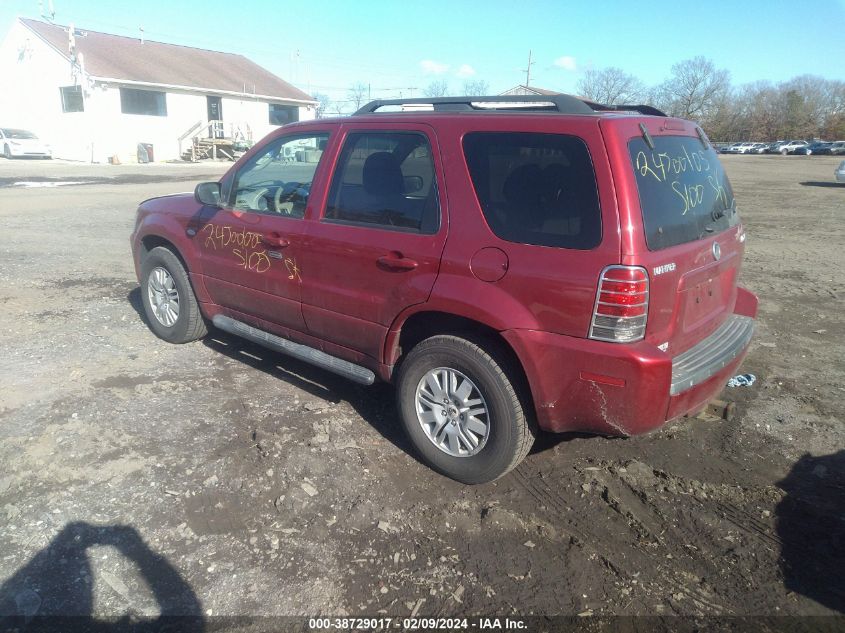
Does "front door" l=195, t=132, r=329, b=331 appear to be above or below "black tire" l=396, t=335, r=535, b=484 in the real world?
above

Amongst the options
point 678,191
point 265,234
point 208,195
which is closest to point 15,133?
point 208,195

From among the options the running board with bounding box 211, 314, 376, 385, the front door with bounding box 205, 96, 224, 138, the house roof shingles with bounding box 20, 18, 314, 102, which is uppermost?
the house roof shingles with bounding box 20, 18, 314, 102

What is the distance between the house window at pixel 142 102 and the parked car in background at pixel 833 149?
6191cm

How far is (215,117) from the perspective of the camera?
122 ft

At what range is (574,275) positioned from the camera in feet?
9.65

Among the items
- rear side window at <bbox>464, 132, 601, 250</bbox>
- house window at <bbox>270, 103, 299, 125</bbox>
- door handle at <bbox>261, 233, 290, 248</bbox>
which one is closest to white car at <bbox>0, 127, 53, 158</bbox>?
house window at <bbox>270, 103, 299, 125</bbox>

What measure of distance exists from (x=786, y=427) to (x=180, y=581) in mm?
3788

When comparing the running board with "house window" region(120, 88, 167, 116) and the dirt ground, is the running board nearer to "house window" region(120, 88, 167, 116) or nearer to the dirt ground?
the dirt ground

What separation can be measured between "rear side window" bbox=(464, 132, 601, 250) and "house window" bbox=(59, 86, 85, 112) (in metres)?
33.8

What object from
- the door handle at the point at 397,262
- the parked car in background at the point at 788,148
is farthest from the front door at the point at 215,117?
the parked car in background at the point at 788,148

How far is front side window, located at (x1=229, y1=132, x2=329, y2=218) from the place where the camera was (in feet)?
13.9

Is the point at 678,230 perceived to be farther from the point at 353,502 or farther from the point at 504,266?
the point at 353,502

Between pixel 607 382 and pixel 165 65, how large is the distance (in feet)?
129

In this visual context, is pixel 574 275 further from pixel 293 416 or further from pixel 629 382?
pixel 293 416
